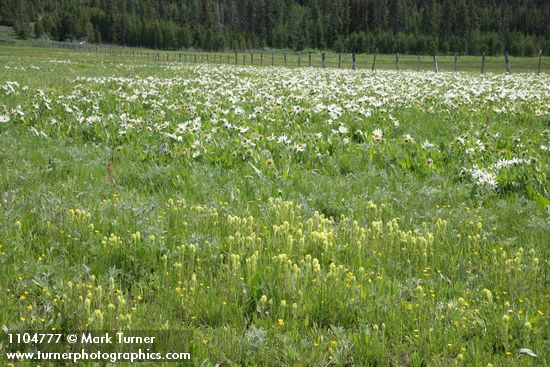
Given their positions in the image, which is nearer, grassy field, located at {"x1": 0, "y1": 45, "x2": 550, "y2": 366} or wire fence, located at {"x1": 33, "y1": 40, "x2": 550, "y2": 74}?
grassy field, located at {"x1": 0, "y1": 45, "x2": 550, "y2": 366}

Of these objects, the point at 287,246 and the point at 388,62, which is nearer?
the point at 287,246

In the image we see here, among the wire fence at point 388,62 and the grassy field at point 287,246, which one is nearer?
the grassy field at point 287,246

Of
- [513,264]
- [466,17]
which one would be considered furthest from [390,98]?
[466,17]

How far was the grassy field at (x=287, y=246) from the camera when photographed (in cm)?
350

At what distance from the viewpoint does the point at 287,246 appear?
4.77 metres

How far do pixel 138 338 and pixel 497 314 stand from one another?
8.42ft

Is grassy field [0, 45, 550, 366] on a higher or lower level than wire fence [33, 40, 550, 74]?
lower

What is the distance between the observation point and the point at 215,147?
8.63 metres

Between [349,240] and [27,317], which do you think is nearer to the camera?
[27,317]

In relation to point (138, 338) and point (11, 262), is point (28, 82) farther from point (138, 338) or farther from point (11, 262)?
point (138, 338)

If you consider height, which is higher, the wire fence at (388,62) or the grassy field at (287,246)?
the wire fence at (388,62)

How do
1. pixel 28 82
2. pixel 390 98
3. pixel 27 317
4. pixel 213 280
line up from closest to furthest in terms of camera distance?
pixel 27 317
pixel 213 280
pixel 390 98
pixel 28 82

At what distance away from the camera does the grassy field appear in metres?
3.50

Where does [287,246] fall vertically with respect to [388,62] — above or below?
below
